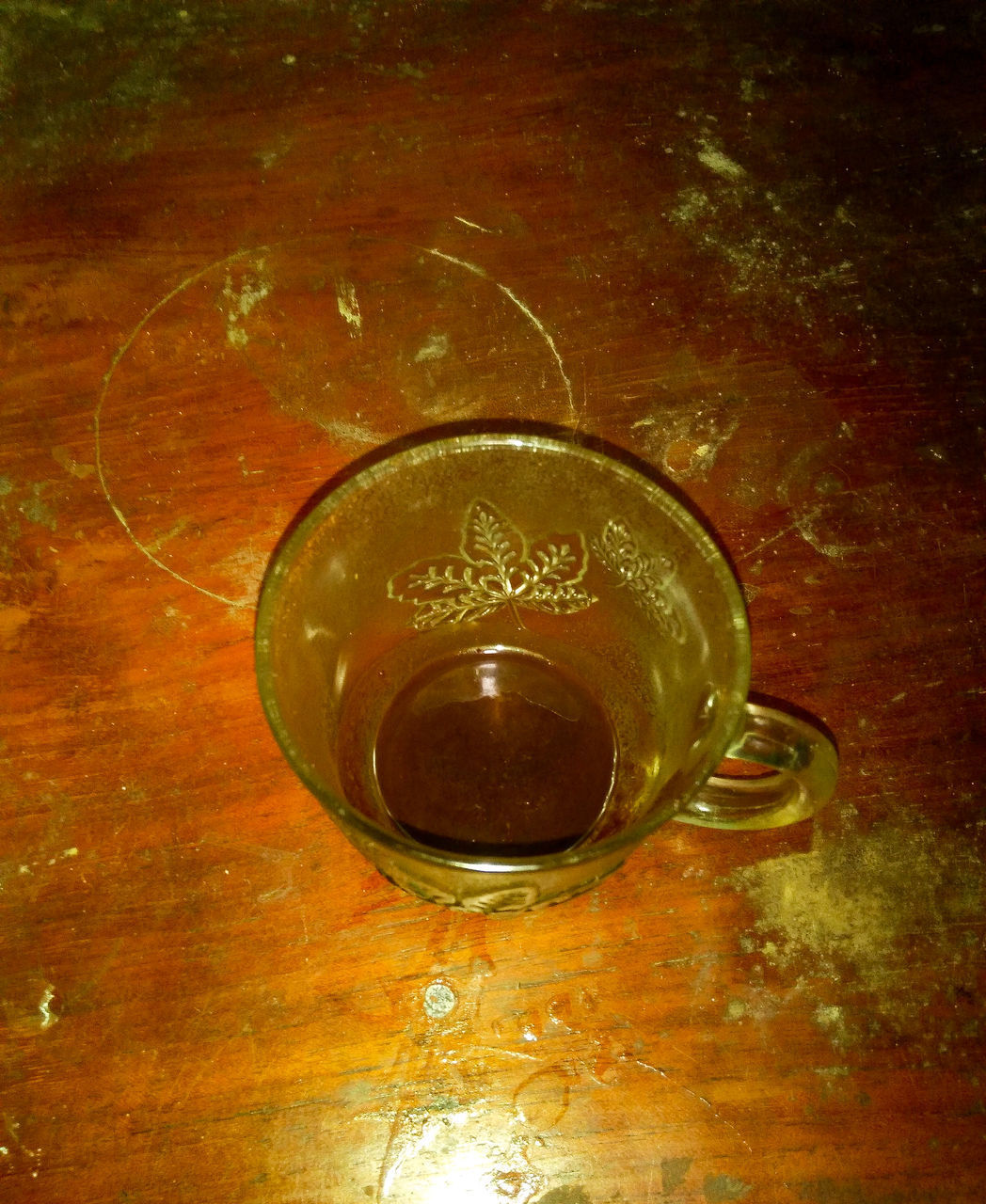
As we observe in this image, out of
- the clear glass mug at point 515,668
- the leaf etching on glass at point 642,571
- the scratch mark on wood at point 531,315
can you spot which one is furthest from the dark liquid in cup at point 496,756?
the scratch mark on wood at point 531,315

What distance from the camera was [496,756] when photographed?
865 millimetres

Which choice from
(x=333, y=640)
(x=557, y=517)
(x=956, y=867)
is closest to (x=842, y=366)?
(x=557, y=517)

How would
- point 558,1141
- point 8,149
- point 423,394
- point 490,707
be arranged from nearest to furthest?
point 558,1141, point 490,707, point 423,394, point 8,149

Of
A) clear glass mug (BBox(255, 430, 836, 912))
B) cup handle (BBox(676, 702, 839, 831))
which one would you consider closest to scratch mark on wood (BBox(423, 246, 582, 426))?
clear glass mug (BBox(255, 430, 836, 912))

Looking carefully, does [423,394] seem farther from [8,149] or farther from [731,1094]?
[731,1094]

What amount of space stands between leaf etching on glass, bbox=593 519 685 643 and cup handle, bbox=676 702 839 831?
11 centimetres

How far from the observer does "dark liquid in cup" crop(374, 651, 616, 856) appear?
832 mm

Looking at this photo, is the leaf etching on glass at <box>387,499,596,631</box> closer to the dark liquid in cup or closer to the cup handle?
the dark liquid in cup

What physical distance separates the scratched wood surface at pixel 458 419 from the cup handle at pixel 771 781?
8 cm

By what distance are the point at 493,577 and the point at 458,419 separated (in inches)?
7.5

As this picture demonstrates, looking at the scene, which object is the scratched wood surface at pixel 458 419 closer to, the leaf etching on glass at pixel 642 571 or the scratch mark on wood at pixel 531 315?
the scratch mark on wood at pixel 531 315

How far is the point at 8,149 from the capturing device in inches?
43.8

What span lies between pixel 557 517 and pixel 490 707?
177 mm

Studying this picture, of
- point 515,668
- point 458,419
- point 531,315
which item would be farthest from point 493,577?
point 531,315
